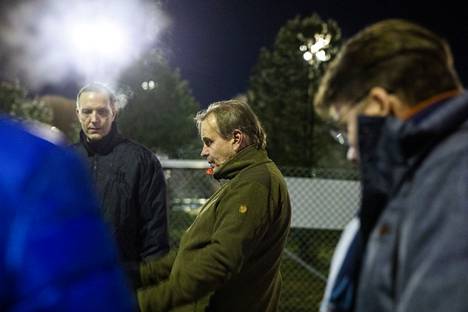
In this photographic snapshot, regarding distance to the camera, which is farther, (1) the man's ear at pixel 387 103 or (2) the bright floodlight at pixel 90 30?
(2) the bright floodlight at pixel 90 30

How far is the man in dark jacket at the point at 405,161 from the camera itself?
47.9 inches

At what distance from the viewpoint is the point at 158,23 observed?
3281cm

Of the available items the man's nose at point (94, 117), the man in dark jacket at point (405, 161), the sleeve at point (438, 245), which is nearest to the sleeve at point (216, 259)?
the man in dark jacket at point (405, 161)

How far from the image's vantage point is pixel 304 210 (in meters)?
6.74

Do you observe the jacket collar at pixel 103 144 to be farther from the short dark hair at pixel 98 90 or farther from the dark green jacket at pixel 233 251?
the dark green jacket at pixel 233 251

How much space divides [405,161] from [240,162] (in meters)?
1.84

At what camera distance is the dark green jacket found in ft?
9.43

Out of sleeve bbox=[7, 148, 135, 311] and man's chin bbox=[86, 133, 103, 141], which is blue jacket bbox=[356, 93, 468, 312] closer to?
sleeve bbox=[7, 148, 135, 311]

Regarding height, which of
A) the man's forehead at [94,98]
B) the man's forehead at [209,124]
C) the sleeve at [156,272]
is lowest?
the sleeve at [156,272]

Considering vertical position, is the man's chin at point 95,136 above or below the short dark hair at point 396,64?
below

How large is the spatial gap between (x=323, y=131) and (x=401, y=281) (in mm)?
21344

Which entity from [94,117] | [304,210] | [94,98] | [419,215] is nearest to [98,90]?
[94,98]

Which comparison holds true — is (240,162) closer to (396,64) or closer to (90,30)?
(396,64)

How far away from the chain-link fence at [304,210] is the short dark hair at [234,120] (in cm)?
297
